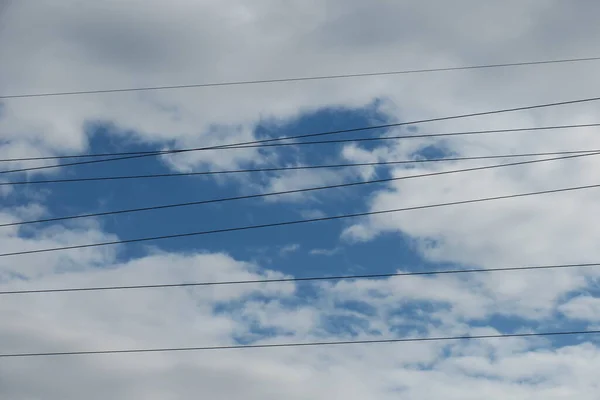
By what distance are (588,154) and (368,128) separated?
7.70 metres

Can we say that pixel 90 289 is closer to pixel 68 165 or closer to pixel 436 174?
pixel 68 165

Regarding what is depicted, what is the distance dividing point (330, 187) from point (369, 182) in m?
1.46

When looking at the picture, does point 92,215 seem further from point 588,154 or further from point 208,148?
point 588,154

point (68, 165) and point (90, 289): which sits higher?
point (68, 165)

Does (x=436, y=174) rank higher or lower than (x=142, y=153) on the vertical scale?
lower

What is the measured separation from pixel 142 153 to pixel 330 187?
7.22m

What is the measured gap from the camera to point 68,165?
3005 cm

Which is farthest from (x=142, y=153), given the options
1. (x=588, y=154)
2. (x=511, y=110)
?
(x=588, y=154)

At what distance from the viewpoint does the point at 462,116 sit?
94.3ft

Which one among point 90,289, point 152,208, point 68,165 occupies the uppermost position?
point 68,165

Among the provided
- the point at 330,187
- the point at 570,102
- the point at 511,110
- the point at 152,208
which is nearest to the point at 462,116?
the point at 511,110

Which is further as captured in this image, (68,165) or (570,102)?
(68,165)

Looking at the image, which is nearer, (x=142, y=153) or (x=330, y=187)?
(x=330, y=187)

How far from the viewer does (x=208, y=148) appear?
94.0 ft
